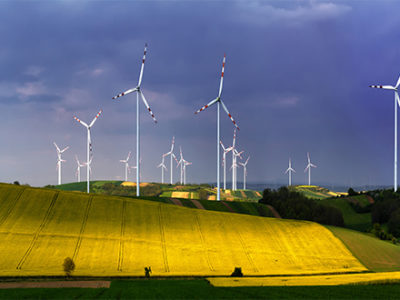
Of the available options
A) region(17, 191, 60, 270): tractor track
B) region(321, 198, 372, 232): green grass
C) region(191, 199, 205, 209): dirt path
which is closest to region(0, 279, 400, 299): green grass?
region(17, 191, 60, 270): tractor track

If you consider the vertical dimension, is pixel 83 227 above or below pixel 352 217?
above

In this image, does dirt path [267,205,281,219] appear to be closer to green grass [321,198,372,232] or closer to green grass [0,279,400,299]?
green grass [321,198,372,232]

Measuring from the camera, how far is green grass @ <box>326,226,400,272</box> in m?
64.3

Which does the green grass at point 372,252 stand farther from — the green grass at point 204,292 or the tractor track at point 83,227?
the tractor track at point 83,227

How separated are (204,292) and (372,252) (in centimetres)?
4456

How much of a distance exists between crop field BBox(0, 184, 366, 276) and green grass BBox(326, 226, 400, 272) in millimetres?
1893

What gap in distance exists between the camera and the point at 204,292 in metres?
36.4

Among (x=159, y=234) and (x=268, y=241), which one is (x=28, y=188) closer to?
(x=159, y=234)

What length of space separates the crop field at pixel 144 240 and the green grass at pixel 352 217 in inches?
1829

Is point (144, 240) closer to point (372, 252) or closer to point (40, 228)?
point (40, 228)

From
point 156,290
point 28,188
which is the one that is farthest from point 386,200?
point 156,290

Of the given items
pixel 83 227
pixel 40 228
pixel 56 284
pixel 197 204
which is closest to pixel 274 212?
pixel 197 204

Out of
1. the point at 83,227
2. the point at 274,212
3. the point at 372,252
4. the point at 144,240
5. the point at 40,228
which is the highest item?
the point at 40,228

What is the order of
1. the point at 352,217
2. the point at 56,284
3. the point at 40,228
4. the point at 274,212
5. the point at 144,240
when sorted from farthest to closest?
the point at 352,217, the point at 274,212, the point at 40,228, the point at 144,240, the point at 56,284
